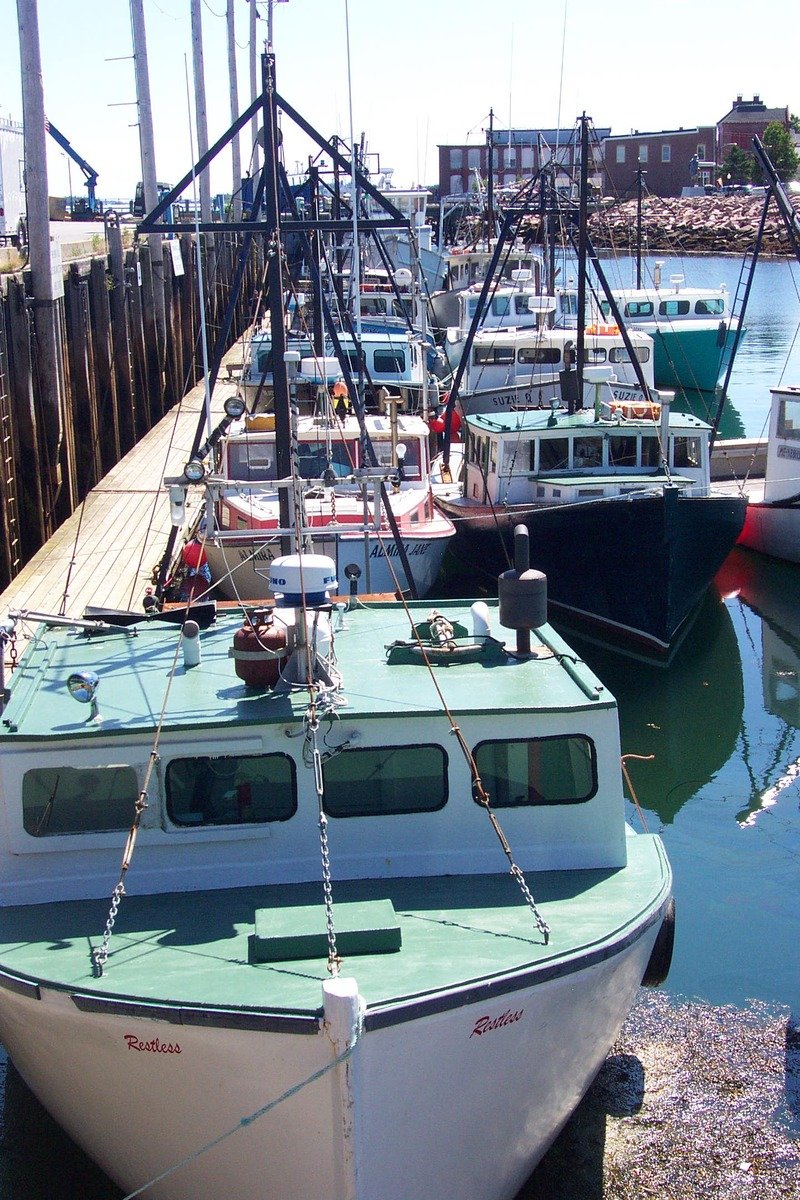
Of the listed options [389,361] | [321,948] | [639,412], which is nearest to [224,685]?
[321,948]

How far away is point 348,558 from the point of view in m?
16.7

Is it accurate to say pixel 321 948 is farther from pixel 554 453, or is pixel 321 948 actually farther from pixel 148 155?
pixel 148 155

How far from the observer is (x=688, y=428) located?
20062 millimetres

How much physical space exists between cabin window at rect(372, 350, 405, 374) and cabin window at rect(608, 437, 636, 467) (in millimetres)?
7900

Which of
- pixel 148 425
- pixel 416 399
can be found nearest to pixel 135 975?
pixel 416 399

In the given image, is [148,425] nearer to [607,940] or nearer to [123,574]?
[123,574]

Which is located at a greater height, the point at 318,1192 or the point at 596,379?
the point at 596,379

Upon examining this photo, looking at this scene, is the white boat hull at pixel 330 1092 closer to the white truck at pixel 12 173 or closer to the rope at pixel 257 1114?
the rope at pixel 257 1114

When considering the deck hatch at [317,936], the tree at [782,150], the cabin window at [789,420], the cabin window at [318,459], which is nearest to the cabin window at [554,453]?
the cabin window at [318,459]

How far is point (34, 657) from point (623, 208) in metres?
118

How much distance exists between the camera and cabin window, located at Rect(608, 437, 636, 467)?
2020cm

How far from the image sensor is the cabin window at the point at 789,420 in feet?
78.1

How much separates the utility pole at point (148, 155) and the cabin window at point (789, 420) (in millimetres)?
14686

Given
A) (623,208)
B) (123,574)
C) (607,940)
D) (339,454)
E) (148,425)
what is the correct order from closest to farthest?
1. (607,940)
2. (123,574)
3. (339,454)
4. (148,425)
5. (623,208)
